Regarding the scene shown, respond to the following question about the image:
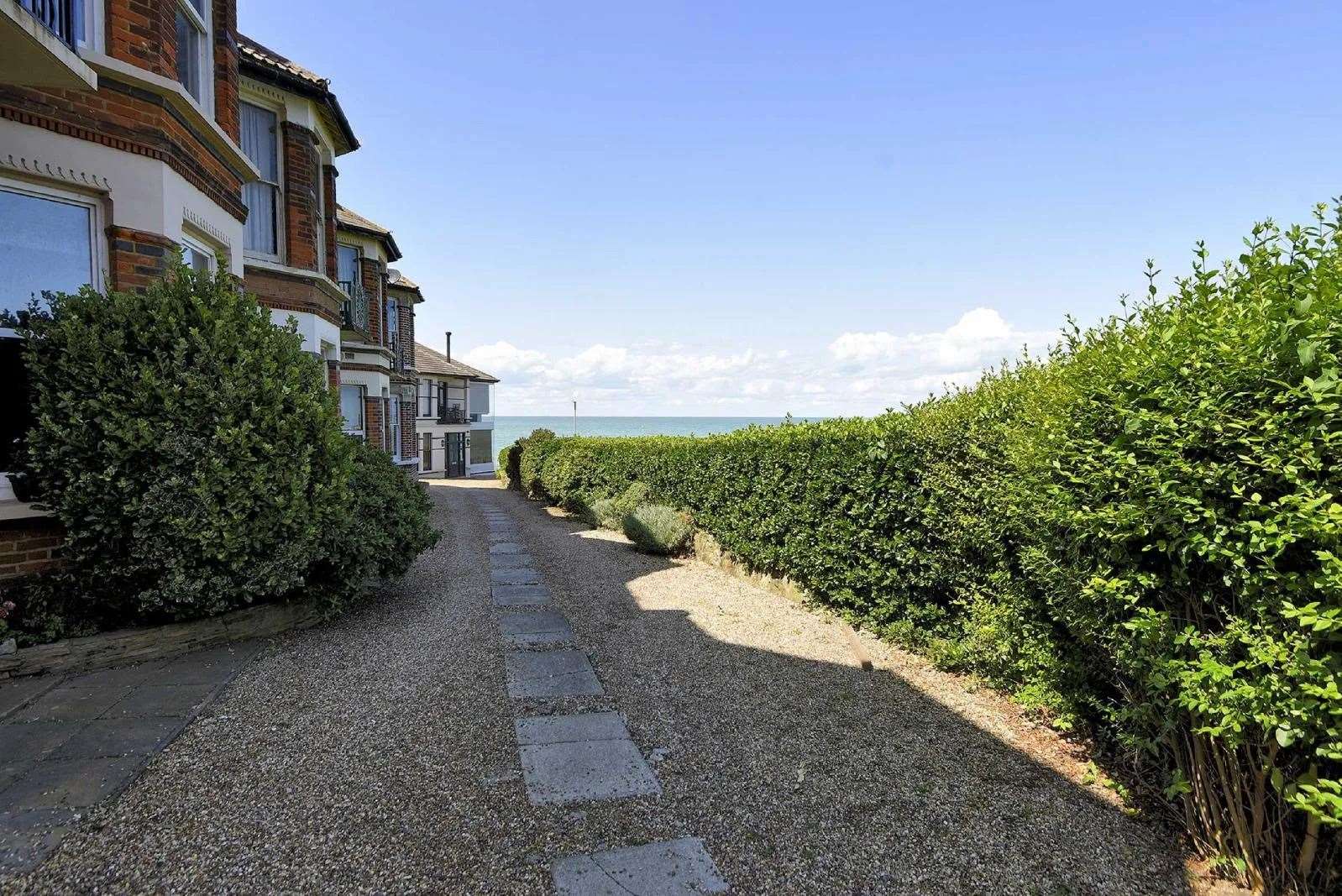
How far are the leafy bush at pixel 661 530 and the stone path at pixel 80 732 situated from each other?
6.11 m

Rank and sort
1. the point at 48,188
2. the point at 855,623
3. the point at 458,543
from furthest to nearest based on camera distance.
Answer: the point at 458,543
the point at 855,623
the point at 48,188

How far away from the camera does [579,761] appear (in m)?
3.80

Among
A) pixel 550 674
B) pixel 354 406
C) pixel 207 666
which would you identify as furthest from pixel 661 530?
pixel 354 406

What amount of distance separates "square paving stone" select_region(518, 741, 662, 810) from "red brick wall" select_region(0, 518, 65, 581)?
4.38 m

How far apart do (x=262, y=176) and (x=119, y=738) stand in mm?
9454

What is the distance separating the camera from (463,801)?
3340 mm

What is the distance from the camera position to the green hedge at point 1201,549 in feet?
7.52

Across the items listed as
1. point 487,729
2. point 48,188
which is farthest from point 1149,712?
point 48,188

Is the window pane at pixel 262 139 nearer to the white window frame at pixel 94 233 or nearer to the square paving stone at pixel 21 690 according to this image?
the white window frame at pixel 94 233

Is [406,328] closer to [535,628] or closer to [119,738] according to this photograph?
[535,628]

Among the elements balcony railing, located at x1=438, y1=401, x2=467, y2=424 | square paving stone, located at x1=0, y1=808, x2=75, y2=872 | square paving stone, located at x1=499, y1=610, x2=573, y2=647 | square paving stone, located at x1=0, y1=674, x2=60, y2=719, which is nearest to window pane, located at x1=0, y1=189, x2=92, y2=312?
square paving stone, located at x1=0, y1=674, x2=60, y2=719

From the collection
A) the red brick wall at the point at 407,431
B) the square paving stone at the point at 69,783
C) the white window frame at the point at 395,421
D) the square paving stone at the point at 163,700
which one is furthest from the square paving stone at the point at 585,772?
the red brick wall at the point at 407,431

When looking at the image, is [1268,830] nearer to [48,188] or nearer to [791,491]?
[791,491]

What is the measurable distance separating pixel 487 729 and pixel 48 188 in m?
5.72
